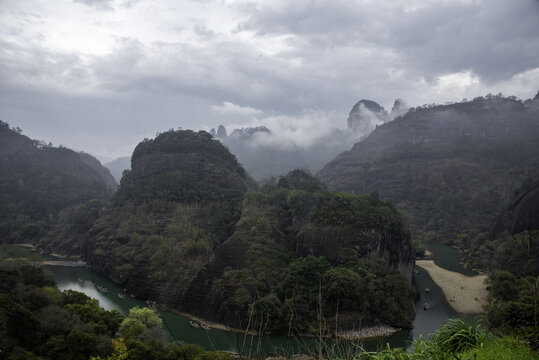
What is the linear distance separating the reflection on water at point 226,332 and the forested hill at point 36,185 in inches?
751

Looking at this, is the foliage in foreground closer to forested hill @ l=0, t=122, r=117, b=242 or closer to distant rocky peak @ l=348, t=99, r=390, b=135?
forested hill @ l=0, t=122, r=117, b=242

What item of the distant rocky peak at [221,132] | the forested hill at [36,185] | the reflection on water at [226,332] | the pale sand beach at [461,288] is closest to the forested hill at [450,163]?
the pale sand beach at [461,288]

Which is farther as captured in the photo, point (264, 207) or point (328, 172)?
point (328, 172)

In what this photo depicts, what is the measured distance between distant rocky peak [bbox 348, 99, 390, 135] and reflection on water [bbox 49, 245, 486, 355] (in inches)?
4865

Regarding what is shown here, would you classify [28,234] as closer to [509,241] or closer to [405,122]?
[509,241]

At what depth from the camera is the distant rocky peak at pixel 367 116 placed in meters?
159

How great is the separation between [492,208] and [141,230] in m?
54.8

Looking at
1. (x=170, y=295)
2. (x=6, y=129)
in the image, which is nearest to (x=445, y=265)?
(x=170, y=295)

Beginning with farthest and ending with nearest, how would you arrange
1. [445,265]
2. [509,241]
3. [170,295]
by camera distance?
[445,265], [509,241], [170,295]

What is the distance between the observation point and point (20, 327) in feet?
45.9

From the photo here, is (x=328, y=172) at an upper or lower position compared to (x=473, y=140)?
lower

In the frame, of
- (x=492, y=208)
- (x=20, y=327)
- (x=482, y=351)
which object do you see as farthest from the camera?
(x=492, y=208)

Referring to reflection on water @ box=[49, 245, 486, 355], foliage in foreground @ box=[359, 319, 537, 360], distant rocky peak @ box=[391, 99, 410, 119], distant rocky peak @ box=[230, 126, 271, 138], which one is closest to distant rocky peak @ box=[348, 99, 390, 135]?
distant rocky peak @ box=[391, 99, 410, 119]

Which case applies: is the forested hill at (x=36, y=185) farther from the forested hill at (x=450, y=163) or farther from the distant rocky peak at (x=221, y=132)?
the distant rocky peak at (x=221, y=132)
